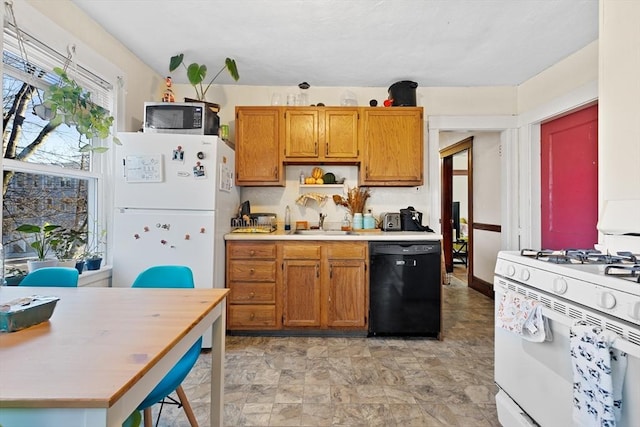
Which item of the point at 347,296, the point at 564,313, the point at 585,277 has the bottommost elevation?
the point at 347,296

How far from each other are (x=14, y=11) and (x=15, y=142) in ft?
2.41

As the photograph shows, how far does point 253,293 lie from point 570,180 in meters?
3.15

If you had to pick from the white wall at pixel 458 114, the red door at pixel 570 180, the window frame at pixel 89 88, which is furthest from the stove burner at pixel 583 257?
the window frame at pixel 89 88

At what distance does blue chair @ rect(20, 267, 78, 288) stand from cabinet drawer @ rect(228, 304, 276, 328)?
140 cm

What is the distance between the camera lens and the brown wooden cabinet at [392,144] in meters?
3.13

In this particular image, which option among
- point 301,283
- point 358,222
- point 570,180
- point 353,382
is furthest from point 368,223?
point 570,180

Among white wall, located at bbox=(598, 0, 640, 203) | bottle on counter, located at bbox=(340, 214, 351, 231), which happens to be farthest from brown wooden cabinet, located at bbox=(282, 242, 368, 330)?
white wall, located at bbox=(598, 0, 640, 203)

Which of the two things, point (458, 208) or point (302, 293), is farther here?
point (458, 208)

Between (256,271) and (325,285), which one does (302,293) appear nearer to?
(325,285)

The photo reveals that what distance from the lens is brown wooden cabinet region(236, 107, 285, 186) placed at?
10.2 ft

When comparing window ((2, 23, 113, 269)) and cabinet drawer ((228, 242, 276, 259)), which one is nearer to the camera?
window ((2, 23, 113, 269))

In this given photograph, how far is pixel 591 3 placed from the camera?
2.09 metres

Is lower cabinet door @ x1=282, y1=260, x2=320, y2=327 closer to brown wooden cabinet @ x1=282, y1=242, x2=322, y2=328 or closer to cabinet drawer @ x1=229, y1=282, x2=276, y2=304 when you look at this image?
brown wooden cabinet @ x1=282, y1=242, x2=322, y2=328

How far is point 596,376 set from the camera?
97 cm
